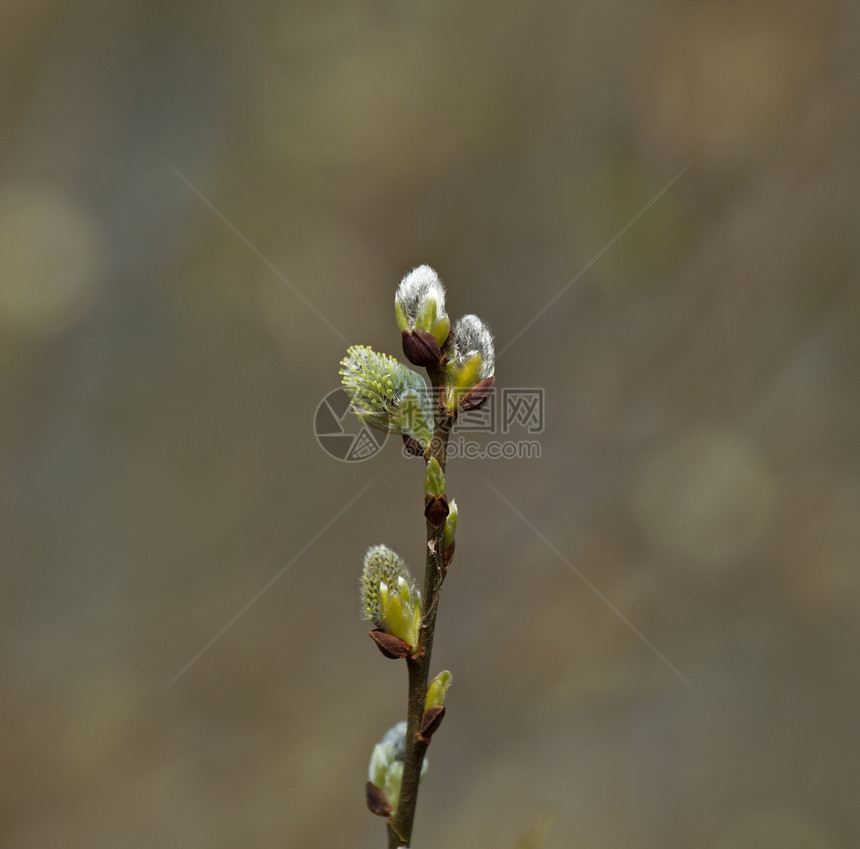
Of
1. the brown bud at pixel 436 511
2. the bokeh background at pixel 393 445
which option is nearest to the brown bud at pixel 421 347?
the brown bud at pixel 436 511

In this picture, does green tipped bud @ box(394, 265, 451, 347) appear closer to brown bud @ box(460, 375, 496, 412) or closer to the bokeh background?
brown bud @ box(460, 375, 496, 412)

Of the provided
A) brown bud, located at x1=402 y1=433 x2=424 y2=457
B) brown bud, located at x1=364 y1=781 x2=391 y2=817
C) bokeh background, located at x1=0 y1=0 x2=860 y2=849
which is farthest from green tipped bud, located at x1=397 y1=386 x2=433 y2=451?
bokeh background, located at x1=0 y1=0 x2=860 y2=849

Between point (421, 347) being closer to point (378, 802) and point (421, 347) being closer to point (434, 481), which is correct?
point (434, 481)

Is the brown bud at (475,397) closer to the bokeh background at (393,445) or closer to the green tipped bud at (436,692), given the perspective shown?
the green tipped bud at (436,692)

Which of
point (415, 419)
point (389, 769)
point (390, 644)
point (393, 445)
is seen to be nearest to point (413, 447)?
point (415, 419)

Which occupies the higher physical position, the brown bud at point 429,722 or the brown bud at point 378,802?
the brown bud at point 429,722

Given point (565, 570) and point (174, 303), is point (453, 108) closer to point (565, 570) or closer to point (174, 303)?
point (174, 303)

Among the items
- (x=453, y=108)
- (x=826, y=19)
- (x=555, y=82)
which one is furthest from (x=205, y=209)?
(x=826, y=19)

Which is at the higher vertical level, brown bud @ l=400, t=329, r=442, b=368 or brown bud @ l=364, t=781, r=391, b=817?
brown bud @ l=400, t=329, r=442, b=368
